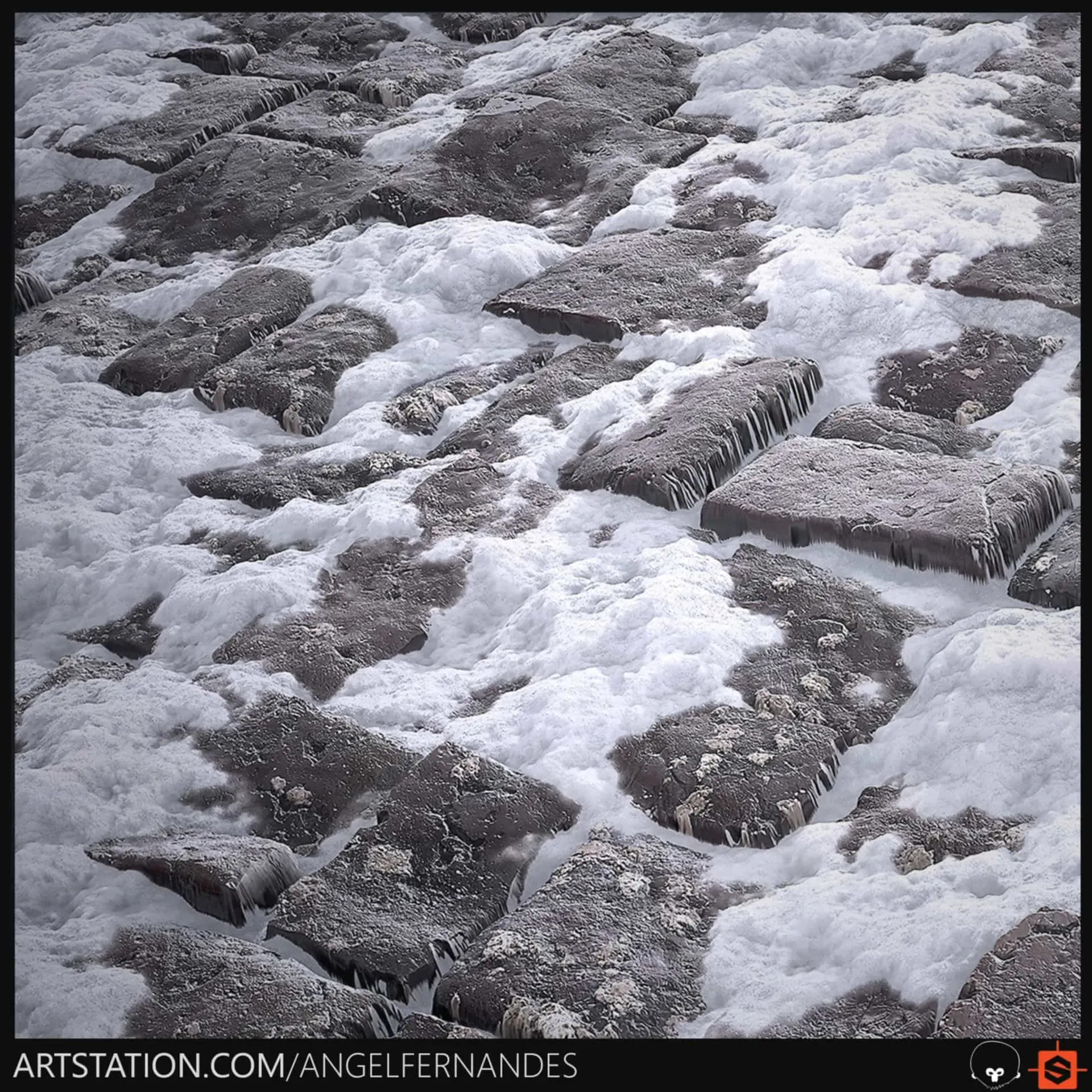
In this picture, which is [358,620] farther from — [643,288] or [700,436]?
[643,288]

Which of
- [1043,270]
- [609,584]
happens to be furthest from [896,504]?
[1043,270]

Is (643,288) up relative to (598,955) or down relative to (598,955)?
up

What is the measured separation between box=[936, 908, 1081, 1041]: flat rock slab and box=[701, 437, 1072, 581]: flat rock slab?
0.74 m

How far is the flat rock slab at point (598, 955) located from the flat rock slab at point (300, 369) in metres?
1.40

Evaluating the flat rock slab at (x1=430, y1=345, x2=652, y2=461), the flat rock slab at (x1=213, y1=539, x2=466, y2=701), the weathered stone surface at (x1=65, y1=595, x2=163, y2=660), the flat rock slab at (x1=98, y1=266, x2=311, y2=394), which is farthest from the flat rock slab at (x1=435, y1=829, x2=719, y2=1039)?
the flat rock slab at (x1=98, y1=266, x2=311, y2=394)

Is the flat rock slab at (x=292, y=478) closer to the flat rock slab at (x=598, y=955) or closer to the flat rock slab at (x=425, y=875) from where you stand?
the flat rock slab at (x=425, y=875)

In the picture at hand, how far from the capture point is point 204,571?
236 centimetres

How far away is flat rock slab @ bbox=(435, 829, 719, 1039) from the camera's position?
59.2 inches

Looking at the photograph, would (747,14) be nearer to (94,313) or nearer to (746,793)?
(94,313)

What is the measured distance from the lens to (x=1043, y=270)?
2.66m

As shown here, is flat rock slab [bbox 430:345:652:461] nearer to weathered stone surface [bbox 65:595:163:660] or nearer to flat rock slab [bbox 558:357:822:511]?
flat rock slab [bbox 558:357:822:511]

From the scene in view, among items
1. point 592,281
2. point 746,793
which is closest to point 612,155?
point 592,281

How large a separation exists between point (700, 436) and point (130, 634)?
1147 millimetres

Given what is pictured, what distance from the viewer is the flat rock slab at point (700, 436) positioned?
236 centimetres
